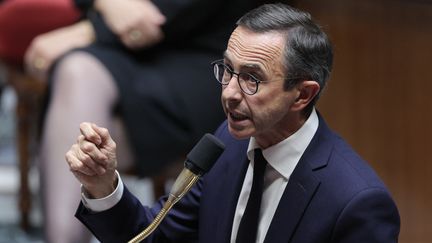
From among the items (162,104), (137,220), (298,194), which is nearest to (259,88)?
(298,194)

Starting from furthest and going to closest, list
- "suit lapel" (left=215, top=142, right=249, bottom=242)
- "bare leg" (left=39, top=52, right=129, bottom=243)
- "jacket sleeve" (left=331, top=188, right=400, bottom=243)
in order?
1. "bare leg" (left=39, top=52, right=129, bottom=243)
2. "suit lapel" (left=215, top=142, right=249, bottom=242)
3. "jacket sleeve" (left=331, top=188, right=400, bottom=243)

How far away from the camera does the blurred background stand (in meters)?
1.45

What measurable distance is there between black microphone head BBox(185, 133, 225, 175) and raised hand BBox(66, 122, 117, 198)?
10cm

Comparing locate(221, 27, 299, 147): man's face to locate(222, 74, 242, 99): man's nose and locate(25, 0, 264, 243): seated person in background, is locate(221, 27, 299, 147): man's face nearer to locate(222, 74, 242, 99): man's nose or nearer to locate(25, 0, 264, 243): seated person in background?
locate(222, 74, 242, 99): man's nose

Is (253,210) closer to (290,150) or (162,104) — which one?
(290,150)

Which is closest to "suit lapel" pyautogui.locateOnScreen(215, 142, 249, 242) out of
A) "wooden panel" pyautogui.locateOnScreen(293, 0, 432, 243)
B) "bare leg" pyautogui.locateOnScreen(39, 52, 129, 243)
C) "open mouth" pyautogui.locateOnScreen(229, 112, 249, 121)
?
"open mouth" pyautogui.locateOnScreen(229, 112, 249, 121)

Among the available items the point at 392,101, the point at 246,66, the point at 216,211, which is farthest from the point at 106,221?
the point at 392,101

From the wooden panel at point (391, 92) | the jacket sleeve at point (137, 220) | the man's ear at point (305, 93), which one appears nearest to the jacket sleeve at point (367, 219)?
the man's ear at point (305, 93)

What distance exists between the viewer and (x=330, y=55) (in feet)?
3.22

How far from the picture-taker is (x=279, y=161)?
1.02 m

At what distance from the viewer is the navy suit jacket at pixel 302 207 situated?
3.14ft

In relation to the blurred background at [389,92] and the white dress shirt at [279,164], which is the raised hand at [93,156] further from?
the blurred background at [389,92]

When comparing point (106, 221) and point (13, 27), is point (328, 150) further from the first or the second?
point (13, 27)

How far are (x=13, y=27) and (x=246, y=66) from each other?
47.5 inches
